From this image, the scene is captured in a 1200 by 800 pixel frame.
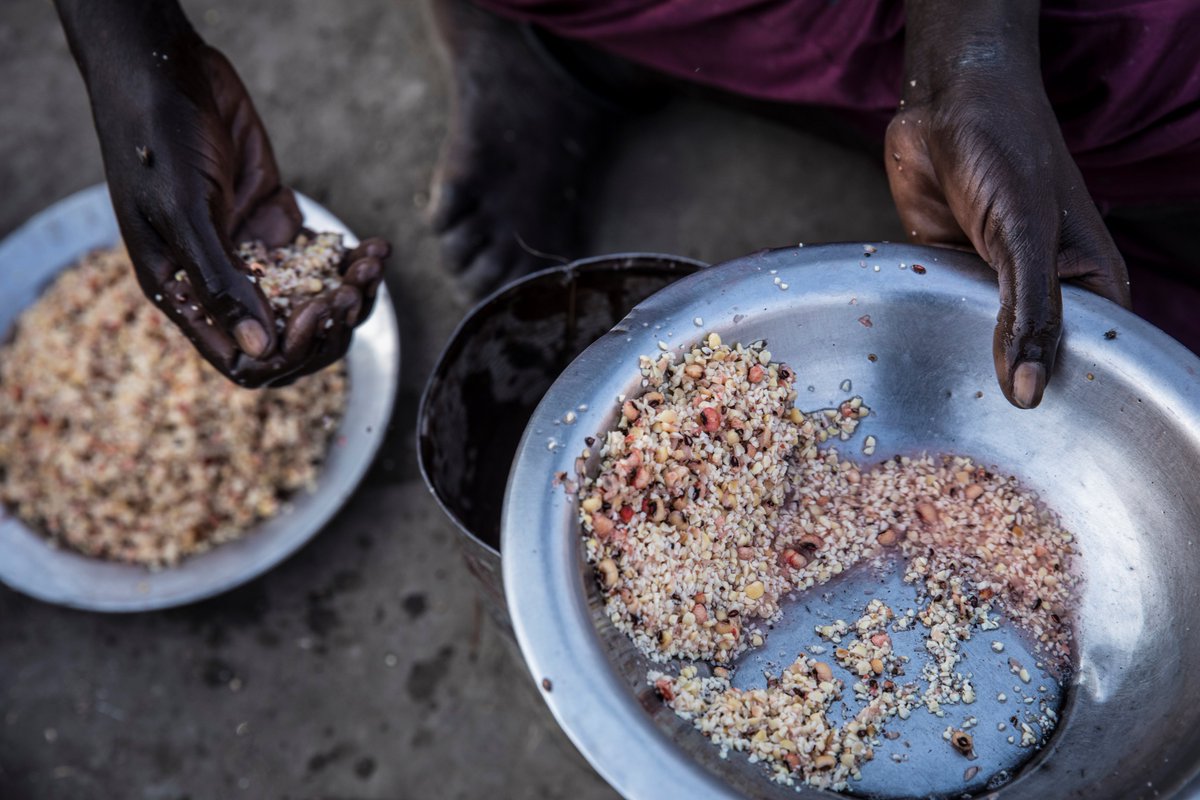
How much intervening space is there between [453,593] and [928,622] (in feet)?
4.07

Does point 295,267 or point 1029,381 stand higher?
point 1029,381

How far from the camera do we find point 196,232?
1.47 meters

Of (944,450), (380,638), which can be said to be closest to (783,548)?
(944,450)

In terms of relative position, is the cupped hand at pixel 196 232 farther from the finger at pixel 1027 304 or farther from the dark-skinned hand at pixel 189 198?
the finger at pixel 1027 304

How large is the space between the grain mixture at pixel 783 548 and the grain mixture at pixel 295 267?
643 millimetres

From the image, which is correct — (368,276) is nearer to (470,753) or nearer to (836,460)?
(836,460)

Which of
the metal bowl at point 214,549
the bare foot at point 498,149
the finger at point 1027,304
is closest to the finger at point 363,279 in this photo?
the metal bowl at point 214,549

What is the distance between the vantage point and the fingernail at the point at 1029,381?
123 centimetres

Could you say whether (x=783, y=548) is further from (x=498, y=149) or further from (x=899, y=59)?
(x=498, y=149)

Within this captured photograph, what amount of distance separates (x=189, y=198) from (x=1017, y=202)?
47.9 inches

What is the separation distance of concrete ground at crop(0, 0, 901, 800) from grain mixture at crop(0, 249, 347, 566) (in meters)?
0.26

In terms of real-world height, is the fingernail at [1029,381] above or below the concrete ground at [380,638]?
above

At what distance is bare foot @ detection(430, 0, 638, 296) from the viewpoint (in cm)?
229

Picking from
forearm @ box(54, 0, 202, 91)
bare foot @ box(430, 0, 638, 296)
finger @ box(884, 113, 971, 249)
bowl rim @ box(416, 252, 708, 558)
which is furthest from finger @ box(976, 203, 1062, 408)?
forearm @ box(54, 0, 202, 91)
